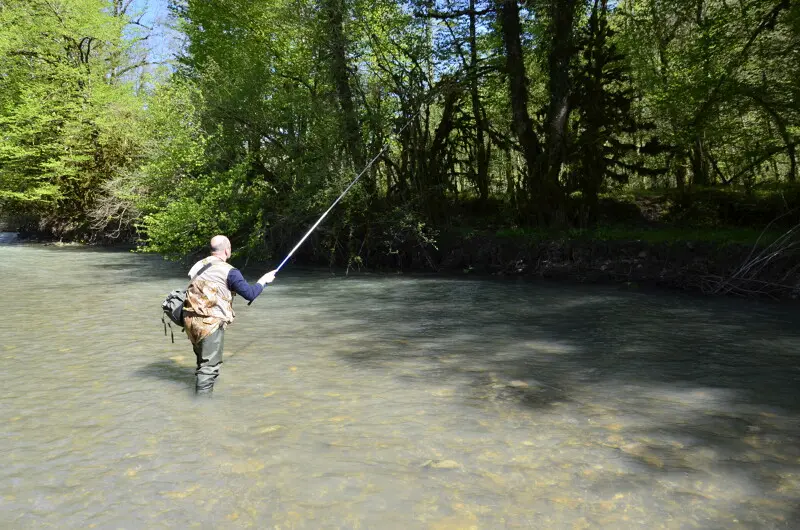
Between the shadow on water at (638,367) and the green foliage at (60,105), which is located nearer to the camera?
the shadow on water at (638,367)

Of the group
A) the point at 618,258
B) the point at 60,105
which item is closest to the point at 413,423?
the point at 618,258

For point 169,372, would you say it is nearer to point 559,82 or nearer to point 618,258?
point 618,258

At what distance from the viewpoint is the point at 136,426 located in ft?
20.1

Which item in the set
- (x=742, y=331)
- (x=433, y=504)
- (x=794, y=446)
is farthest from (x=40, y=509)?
(x=742, y=331)

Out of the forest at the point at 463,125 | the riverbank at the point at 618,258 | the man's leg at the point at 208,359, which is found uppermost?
the forest at the point at 463,125

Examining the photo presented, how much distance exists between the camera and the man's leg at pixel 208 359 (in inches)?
267

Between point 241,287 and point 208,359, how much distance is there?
885 mm

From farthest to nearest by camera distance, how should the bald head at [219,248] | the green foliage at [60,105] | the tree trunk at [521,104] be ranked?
the green foliage at [60,105] < the tree trunk at [521,104] < the bald head at [219,248]

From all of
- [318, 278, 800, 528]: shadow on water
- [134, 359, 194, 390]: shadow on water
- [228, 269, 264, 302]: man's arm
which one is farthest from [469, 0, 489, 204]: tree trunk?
[228, 269, 264, 302]: man's arm

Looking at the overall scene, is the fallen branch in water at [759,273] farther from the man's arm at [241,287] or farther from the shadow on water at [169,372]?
the shadow on water at [169,372]

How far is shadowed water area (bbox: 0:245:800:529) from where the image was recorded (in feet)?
14.5

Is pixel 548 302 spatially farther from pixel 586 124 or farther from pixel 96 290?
pixel 96 290

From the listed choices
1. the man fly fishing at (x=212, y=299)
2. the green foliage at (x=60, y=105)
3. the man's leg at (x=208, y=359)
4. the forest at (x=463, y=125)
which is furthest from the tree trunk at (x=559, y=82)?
the green foliage at (x=60, y=105)

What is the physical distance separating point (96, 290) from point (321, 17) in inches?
404
